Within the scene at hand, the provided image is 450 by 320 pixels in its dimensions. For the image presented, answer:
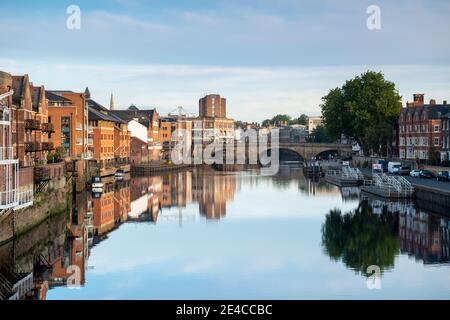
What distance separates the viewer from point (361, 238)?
3688 centimetres

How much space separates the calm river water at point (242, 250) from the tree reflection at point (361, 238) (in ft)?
0.17

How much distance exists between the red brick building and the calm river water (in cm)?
2261

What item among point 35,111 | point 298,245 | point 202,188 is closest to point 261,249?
point 298,245

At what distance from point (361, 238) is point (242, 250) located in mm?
6878

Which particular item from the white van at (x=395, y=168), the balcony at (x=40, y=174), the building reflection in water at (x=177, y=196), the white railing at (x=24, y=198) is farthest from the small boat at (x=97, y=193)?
the white van at (x=395, y=168)

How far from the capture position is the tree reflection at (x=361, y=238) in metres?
31.0

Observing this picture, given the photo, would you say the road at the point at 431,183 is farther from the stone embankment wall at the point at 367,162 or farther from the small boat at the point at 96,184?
the small boat at the point at 96,184

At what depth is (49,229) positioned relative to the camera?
37.3 metres

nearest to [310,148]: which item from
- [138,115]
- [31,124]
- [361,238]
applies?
[138,115]

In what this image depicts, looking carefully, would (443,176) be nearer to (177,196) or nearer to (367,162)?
(177,196)

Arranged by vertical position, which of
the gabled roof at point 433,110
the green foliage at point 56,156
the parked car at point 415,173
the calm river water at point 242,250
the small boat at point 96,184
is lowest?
the calm river water at point 242,250

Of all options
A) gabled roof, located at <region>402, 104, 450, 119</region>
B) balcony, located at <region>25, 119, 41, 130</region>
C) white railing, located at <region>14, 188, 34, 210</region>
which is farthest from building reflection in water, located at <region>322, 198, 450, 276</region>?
gabled roof, located at <region>402, 104, 450, 119</region>
